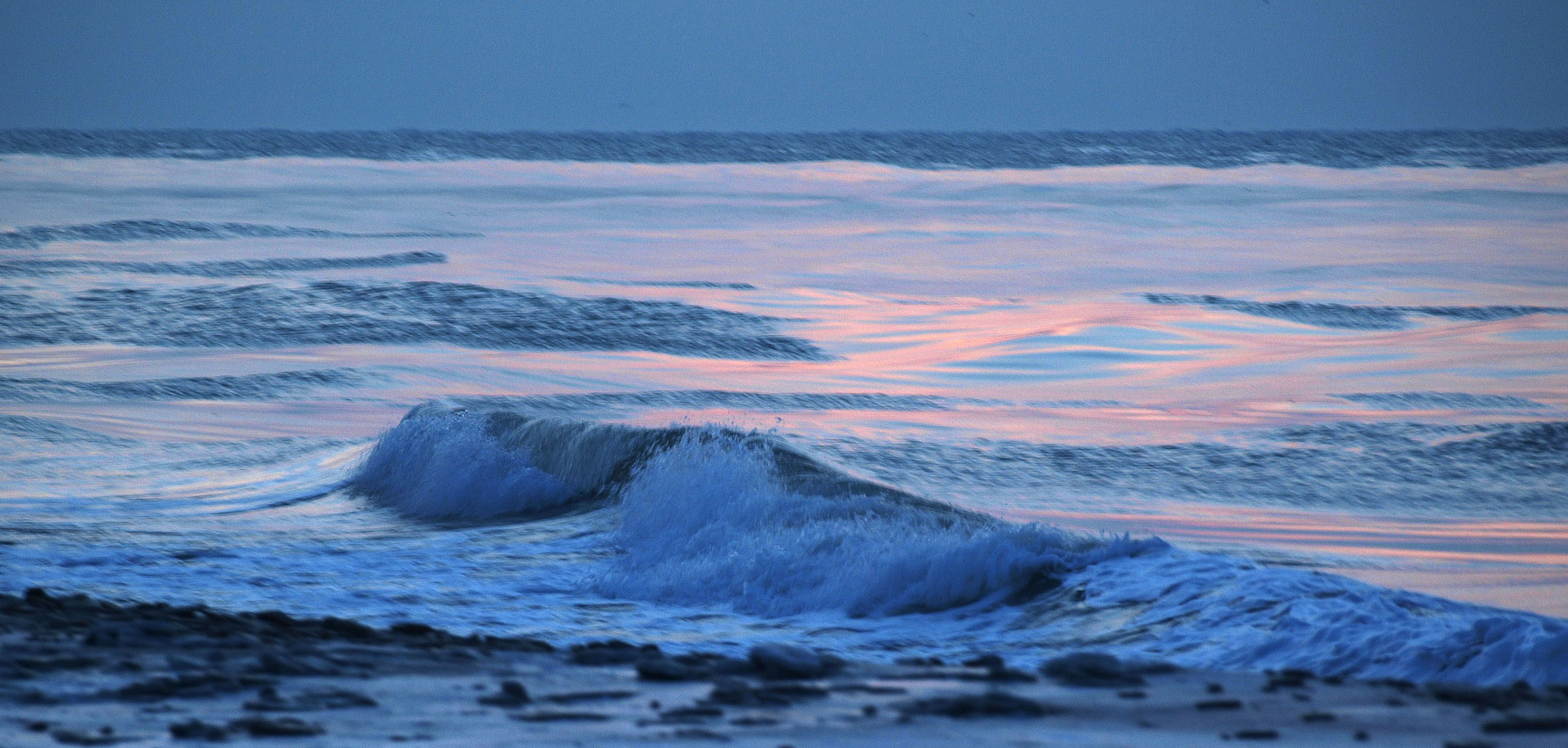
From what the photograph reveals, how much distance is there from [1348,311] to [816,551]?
18261 millimetres

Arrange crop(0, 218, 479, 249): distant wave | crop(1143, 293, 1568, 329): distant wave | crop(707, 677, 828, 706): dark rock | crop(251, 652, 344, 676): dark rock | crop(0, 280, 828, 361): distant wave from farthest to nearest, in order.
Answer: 1. crop(0, 218, 479, 249): distant wave
2. crop(1143, 293, 1568, 329): distant wave
3. crop(0, 280, 828, 361): distant wave
4. crop(251, 652, 344, 676): dark rock
5. crop(707, 677, 828, 706): dark rock

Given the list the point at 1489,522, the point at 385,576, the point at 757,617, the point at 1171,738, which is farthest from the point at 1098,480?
the point at 1171,738

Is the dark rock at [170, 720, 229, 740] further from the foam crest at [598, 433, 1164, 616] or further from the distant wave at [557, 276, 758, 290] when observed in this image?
the distant wave at [557, 276, 758, 290]

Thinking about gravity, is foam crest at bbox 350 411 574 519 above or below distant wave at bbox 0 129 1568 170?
below

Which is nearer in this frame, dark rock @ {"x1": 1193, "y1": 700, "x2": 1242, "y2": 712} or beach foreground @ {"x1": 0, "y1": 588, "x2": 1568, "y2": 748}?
beach foreground @ {"x1": 0, "y1": 588, "x2": 1568, "y2": 748}

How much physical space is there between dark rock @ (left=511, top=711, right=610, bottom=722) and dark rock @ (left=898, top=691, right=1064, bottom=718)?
3.09ft

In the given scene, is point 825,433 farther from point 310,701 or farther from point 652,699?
point 310,701

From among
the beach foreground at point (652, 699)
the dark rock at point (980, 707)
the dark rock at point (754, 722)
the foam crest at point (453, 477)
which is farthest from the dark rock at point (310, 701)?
the foam crest at point (453, 477)

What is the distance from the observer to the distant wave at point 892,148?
77.8m

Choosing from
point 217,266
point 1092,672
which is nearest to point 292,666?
point 1092,672

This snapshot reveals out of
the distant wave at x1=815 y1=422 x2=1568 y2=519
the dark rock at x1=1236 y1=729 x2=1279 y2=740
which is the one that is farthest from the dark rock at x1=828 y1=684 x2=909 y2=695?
the distant wave at x1=815 y1=422 x2=1568 y2=519

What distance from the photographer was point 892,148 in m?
101

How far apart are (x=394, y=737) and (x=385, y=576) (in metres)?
4.45

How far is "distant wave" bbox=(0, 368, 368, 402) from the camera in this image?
55.3 feet
